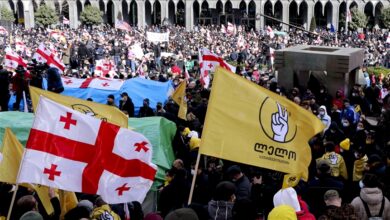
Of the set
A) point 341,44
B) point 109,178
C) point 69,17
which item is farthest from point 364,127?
point 69,17

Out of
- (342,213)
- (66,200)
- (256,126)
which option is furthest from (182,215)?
(66,200)

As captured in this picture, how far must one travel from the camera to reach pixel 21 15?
61.6m

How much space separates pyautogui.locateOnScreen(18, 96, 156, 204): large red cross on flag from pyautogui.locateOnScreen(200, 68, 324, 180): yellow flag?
0.83 metres

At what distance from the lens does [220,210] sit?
5.98 metres

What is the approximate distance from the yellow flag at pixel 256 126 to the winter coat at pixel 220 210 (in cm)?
68

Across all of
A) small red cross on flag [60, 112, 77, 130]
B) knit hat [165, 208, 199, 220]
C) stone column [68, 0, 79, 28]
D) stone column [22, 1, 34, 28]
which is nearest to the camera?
knit hat [165, 208, 199, 220]

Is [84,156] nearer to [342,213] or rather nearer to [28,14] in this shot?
[342,213]

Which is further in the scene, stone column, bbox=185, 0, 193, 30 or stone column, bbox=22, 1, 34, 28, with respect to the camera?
stone column, bbox=22, 1, 34, 28

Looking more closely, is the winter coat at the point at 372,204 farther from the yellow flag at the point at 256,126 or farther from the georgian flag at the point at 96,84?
the georgian flag at the point at 96,84

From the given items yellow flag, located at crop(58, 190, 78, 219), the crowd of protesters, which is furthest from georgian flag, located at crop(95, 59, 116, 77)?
yellow flag, located at crop(58, 190, 78, 219)

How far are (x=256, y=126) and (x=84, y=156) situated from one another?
6.01 ft

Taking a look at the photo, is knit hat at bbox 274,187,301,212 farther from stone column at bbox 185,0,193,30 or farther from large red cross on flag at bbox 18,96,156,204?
stone column at bbox 185,0,193,30

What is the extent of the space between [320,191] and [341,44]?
29787 millimetres

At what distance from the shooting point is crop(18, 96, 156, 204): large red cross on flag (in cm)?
602
